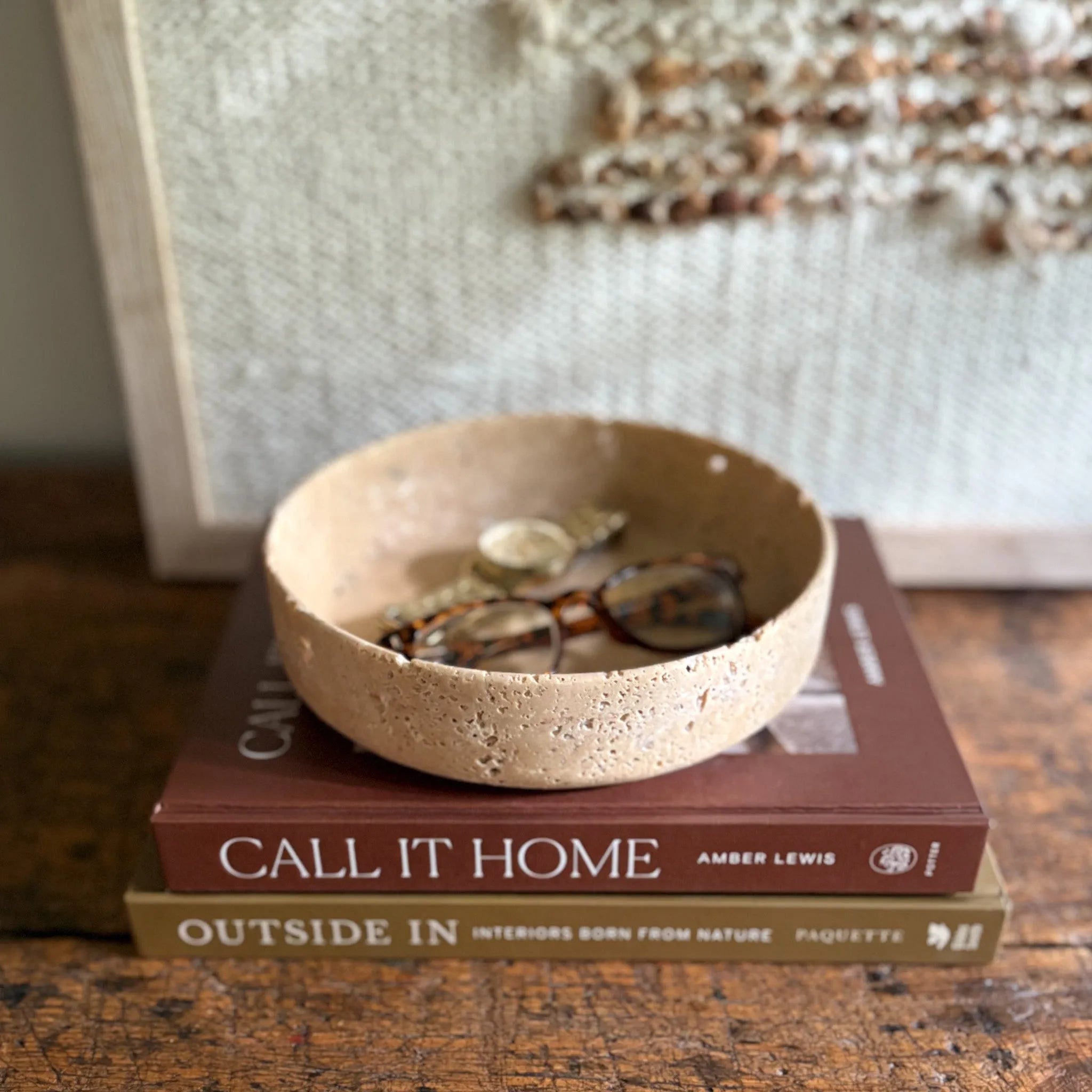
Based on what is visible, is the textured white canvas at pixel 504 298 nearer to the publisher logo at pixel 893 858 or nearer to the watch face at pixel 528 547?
the watch face at pixel 528 547

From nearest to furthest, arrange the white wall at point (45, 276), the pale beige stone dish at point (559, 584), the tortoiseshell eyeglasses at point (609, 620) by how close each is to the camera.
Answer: the pale beige stone dish at point (559, 584)
the tortoiseshell eyeglasses at point (609, 620)
the white wall at point (45, 276)

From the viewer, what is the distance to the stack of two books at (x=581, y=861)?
465 millimetres

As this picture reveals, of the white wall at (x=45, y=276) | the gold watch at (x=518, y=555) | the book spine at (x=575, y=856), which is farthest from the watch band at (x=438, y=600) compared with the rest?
the white wall at (x=45, y=276)

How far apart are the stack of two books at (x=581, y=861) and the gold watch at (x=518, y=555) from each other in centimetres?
10

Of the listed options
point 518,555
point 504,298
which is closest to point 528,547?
point 518,555

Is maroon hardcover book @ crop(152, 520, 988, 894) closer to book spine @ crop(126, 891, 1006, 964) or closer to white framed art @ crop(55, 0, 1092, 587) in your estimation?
book spine @ crop(126, 891, 1006, 964)

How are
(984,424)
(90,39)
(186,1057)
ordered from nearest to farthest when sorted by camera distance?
1. (186,1057)
2. (90,39)
3. (984,424)

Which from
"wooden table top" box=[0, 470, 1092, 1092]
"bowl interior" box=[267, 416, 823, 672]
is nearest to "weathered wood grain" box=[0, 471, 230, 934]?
"wooden table top" box=[0, 470, 1092, 1092]

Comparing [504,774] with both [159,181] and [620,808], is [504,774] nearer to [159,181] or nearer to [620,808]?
[620,808]

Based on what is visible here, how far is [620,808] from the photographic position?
465 millimetres

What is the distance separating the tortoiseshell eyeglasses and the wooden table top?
0.47ft

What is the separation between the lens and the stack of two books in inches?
18.3

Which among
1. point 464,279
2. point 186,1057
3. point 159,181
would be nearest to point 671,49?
point 464,279

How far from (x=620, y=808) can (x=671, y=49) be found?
1.27 feet
